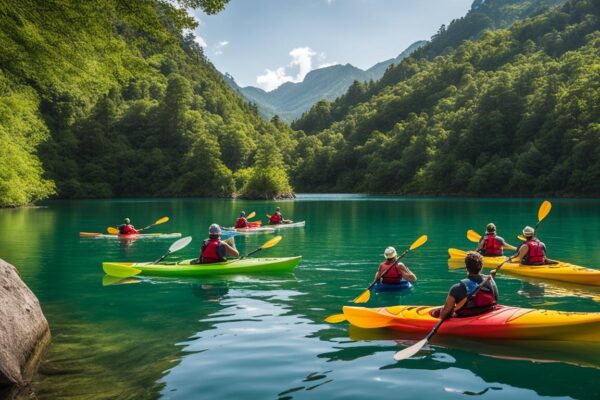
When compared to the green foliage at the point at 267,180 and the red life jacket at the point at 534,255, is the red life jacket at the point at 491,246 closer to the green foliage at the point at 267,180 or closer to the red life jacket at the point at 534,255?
the red life jacket at the point at 534,255

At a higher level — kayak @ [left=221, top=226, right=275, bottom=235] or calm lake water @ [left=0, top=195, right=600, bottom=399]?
kayak @ [left=221, top=226, right=275, bottom=235]

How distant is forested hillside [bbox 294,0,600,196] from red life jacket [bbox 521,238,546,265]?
63.0 m

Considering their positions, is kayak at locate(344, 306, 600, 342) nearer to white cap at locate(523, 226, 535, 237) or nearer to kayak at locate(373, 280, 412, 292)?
kayak at locate(373, 280, 412, 292)

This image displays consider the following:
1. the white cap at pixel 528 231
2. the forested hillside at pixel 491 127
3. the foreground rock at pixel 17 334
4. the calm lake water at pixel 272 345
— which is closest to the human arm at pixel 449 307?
the calm lake water at pixel 272 345

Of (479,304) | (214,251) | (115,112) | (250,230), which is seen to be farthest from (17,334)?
(115,112)

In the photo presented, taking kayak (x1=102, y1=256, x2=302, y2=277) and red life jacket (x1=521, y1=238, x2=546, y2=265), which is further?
kayak (x1=102, y1=256, x2=302, y2=277)

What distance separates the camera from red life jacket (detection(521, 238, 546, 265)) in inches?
557

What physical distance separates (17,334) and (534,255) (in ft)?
41.5

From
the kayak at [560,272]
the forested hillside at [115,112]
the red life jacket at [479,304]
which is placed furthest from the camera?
the kayak at [560,272]

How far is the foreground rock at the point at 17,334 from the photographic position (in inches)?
230

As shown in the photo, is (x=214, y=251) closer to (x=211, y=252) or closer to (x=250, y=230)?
(x=211, y=252)

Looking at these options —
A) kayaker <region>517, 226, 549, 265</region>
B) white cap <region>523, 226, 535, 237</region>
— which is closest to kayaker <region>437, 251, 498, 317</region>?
white cap <region>523, 226, 535, 237</region>

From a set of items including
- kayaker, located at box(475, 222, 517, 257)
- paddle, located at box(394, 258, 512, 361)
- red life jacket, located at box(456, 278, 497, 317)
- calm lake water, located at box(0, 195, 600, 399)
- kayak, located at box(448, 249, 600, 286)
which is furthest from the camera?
kayaker, located at box(475, 222, 517, 257)

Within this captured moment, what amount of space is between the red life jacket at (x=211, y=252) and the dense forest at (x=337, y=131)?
5171 mm
